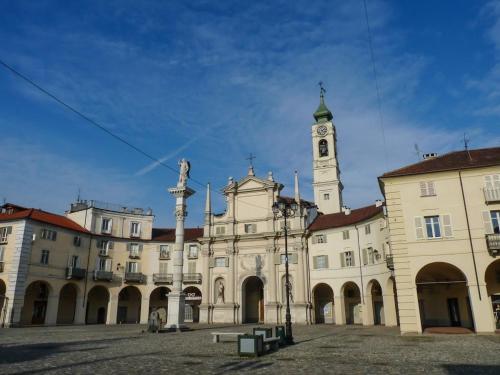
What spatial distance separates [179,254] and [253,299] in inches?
937

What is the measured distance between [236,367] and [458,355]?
9019 mm

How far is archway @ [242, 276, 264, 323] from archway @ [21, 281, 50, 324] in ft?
78.5

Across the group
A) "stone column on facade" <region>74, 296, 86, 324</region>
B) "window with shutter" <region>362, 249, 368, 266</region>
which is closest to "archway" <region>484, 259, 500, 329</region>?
"window with shutter" <region>362, 249, 368, 266</region>

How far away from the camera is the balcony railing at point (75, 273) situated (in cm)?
4734

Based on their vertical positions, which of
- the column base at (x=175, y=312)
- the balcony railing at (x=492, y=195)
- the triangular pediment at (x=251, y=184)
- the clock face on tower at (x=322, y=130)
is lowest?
the column base at (x=175, y=312)

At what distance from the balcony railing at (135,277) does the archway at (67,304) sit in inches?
246

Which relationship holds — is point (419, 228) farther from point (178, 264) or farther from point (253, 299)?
point (253, 299)

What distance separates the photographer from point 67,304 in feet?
167

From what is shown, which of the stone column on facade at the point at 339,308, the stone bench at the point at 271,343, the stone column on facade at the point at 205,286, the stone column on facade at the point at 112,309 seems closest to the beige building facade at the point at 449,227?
the stone bench at the point at 271,343

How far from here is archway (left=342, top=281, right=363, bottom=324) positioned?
158 ft

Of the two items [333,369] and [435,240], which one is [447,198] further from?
[333,369]

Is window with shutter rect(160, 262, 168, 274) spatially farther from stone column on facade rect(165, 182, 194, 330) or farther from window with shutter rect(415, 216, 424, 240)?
window with shutter rect(415, 216, 424, 240)

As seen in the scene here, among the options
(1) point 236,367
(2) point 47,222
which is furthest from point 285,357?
(2) point 47,222

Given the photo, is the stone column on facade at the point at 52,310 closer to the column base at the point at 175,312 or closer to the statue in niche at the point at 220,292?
the statue in niche at the point at 220,292
